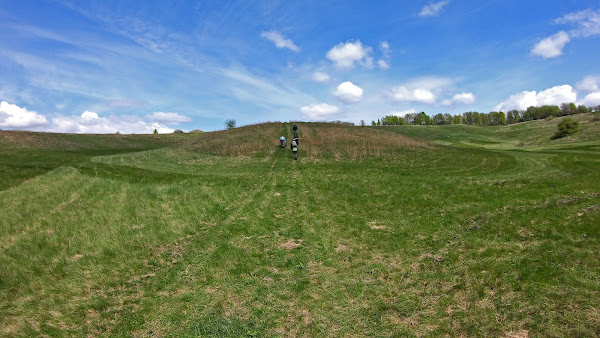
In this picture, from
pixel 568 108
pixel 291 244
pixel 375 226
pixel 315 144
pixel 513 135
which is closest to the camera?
pixel 291 244

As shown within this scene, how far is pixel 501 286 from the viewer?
7.97m

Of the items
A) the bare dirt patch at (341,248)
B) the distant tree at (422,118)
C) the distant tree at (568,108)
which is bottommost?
the bare dirt patch at (341,248)

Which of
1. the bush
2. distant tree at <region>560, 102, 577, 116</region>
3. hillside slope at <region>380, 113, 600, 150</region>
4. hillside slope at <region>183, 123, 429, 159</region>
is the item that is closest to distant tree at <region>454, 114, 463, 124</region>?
distant tree at <region>560, 102, 577, 116</region>

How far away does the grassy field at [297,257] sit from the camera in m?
6.98

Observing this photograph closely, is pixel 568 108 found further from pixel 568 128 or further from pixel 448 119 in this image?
pixel 568 128

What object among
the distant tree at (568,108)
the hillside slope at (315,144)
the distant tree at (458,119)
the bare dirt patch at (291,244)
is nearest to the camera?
the bare dirt patch at (291,244)

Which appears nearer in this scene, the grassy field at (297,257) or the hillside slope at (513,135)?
the grassy field at (297,257)

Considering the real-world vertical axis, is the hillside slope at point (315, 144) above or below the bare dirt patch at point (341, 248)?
above

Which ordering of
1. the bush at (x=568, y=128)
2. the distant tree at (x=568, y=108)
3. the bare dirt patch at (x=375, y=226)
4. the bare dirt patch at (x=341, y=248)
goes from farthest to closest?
the distant tree at (x=568, y=108), the bush at (x=568, y=128), the bare dirt patch at (x=375, y=226), the bare dirt patch at (x=341, y=248)

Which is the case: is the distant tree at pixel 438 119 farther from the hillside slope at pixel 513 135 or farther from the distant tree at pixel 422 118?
the hillside slope at pixel 513 135

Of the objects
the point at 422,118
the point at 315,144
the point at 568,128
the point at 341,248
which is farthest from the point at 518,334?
the point at 422,118

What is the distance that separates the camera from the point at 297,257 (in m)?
10.5

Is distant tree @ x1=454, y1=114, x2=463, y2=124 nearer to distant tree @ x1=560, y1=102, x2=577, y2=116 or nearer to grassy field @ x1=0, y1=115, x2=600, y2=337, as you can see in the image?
distant tree @ x1=560, y1=102, x2=577, y2=116

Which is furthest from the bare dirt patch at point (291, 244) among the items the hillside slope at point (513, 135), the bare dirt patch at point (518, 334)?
the hillside slope at point (513, 135)
